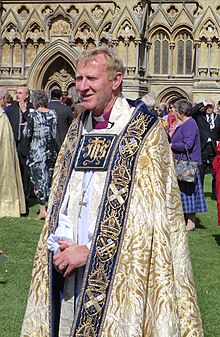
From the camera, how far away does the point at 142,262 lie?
342cm

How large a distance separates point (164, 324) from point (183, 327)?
0.68ft

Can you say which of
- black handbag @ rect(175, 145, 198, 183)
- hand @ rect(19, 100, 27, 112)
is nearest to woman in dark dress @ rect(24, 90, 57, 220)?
hand @ rect(19, 100, 27, 112)

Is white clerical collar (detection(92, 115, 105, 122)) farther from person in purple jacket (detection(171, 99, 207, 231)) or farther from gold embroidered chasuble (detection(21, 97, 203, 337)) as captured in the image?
person in purple jacket (detection(171, 99, 207, 231))

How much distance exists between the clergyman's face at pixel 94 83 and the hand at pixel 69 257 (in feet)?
2.44

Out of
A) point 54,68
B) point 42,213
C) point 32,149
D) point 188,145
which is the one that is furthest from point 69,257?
point 54,68

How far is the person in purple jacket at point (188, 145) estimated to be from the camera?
31.5 feet

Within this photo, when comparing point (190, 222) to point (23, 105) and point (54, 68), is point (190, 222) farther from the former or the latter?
point (54, 68)

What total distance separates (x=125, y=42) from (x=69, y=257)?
76.6ft

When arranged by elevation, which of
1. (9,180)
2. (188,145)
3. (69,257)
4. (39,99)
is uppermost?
(39,99)

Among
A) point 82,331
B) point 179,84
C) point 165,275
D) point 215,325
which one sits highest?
point 179,84

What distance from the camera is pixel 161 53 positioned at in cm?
2775

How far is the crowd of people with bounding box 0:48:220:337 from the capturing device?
11.3 ft

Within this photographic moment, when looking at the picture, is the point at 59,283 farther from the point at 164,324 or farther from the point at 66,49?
the point at 66,49

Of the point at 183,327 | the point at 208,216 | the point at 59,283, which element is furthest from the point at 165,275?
the point at 208,216
